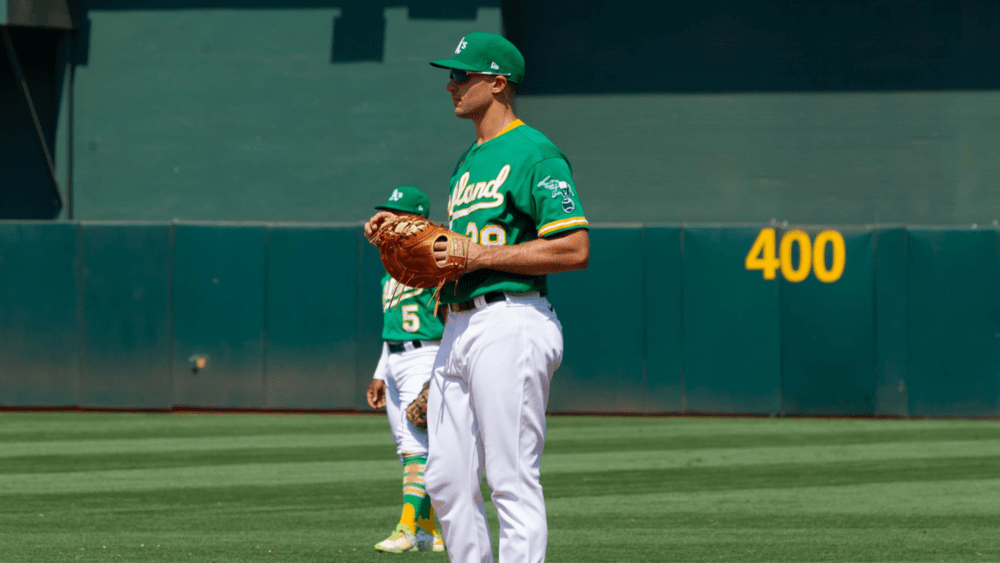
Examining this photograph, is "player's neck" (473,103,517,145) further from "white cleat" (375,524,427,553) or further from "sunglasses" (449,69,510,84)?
"white cleat" (375,524,427,553)

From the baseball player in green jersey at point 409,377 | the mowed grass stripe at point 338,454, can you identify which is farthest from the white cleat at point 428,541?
the mowed grass stripe at point 338,454

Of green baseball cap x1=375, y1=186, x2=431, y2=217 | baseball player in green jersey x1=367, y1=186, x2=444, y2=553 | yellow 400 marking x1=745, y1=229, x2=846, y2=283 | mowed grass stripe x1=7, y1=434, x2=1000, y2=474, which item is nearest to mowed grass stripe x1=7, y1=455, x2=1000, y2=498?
mowed grass stripe x1=7, y1=434, x2=1000, y2=474

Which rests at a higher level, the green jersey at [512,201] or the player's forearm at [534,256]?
the green jersey at [512,201]

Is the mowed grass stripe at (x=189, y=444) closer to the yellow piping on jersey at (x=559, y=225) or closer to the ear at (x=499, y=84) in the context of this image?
the ear at (x=499, y=84)

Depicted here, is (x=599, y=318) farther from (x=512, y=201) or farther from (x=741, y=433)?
(x=512, y=201)

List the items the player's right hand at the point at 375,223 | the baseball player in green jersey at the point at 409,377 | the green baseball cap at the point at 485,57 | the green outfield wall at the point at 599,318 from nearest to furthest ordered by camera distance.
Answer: the green baseball cap at the point at 485,57 < the player's right hand at the point at 375,223 < the baseball player in green jersey at the point at 409,377 < the green outfield wall at the point at 599,318

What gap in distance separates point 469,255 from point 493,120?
0.53 m

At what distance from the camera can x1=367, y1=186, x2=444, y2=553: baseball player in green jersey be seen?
19.0 feet

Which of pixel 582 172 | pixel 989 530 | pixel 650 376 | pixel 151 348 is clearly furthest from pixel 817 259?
pixel 151 348

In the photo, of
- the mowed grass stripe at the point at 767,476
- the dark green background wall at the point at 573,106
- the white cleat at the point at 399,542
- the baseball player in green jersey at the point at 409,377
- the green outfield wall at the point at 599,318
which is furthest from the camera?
the dark green background wall at the point at 573,106

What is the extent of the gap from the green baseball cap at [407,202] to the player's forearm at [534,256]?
7.57 ft

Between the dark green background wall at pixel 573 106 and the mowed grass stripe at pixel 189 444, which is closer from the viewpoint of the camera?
the mowed grass stripe at pixel 189 444

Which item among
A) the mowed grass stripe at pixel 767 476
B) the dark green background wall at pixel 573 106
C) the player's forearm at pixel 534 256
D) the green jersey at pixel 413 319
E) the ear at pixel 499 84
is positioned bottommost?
the mowed grass stripe at pixel 767 476

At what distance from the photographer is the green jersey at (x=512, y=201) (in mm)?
3510
